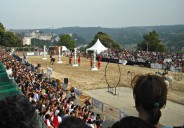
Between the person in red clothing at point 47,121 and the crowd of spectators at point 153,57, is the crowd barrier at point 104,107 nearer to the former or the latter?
the person in red clothing at point 47,121

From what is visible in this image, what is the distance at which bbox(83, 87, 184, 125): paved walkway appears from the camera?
14.2 metres

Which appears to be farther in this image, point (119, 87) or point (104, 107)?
point (119, 87)

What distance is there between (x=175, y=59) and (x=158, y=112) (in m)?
33.6

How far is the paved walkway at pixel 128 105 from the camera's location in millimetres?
14175

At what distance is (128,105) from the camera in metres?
16.5

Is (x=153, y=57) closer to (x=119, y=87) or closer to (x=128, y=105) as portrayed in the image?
(x=119, y=87)

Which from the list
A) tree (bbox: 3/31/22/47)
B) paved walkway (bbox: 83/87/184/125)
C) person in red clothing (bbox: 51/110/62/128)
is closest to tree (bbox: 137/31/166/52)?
tree (bbox: 3/31/22/47)

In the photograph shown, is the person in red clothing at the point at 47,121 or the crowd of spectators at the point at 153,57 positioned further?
the crowd of spectators at the point at 153,57

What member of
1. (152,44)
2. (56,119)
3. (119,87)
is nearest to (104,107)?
(56,119)

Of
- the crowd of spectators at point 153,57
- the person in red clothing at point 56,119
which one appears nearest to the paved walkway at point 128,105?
the person in red clothing at point 56,119

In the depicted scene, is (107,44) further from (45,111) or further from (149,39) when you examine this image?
(45,111)

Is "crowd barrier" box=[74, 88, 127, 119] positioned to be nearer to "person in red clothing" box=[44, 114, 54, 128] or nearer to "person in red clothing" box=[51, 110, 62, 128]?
"person in red clothing" box=[51, 110, 62, 128]

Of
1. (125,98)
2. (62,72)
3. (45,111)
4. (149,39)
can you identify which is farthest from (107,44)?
(45,111)

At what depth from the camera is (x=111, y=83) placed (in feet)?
79.0
